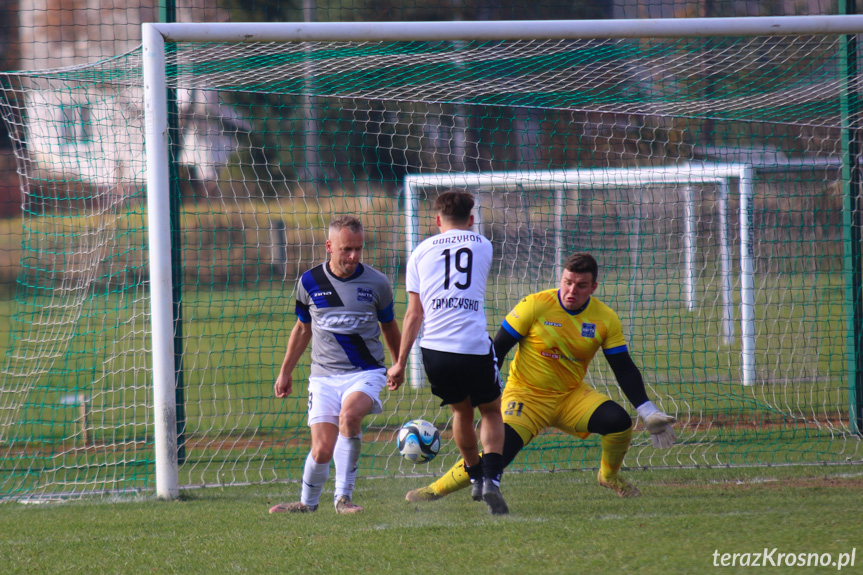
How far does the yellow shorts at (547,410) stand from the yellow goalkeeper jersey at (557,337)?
0.18ft

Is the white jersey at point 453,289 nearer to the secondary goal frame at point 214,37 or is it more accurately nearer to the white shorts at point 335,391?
the white shorts at point 335,391

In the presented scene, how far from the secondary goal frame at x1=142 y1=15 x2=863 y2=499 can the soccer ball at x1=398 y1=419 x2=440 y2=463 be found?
1436mm

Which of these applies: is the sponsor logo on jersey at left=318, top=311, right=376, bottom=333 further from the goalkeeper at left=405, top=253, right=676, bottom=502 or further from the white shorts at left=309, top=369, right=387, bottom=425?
the goalkeeper at left=405, top=253, right=676, bottom=502

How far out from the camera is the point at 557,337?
15.3 ft

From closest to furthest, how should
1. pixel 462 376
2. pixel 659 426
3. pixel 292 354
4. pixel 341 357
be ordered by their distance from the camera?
pixel 462 376 → pixel 659 426 → pixel 341 357 → pixel 292 354

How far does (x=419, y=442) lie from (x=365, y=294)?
2.80ft

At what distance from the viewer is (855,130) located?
639 cm

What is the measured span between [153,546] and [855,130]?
5.85 m

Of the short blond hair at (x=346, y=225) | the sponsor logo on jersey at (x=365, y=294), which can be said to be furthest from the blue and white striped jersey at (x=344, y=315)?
the short blond hair at (x=346, y=225)

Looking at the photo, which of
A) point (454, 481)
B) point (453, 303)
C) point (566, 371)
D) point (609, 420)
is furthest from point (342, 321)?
point (609, 420)

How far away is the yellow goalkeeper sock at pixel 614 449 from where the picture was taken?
4.59m

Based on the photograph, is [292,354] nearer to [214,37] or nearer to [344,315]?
[344,315]

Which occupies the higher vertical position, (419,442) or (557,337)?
(557,337)

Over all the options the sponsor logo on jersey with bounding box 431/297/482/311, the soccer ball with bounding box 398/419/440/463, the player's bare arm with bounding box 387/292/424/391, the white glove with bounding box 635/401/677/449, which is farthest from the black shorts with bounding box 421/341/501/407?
the white glove with bounding box 635/401/677/449
